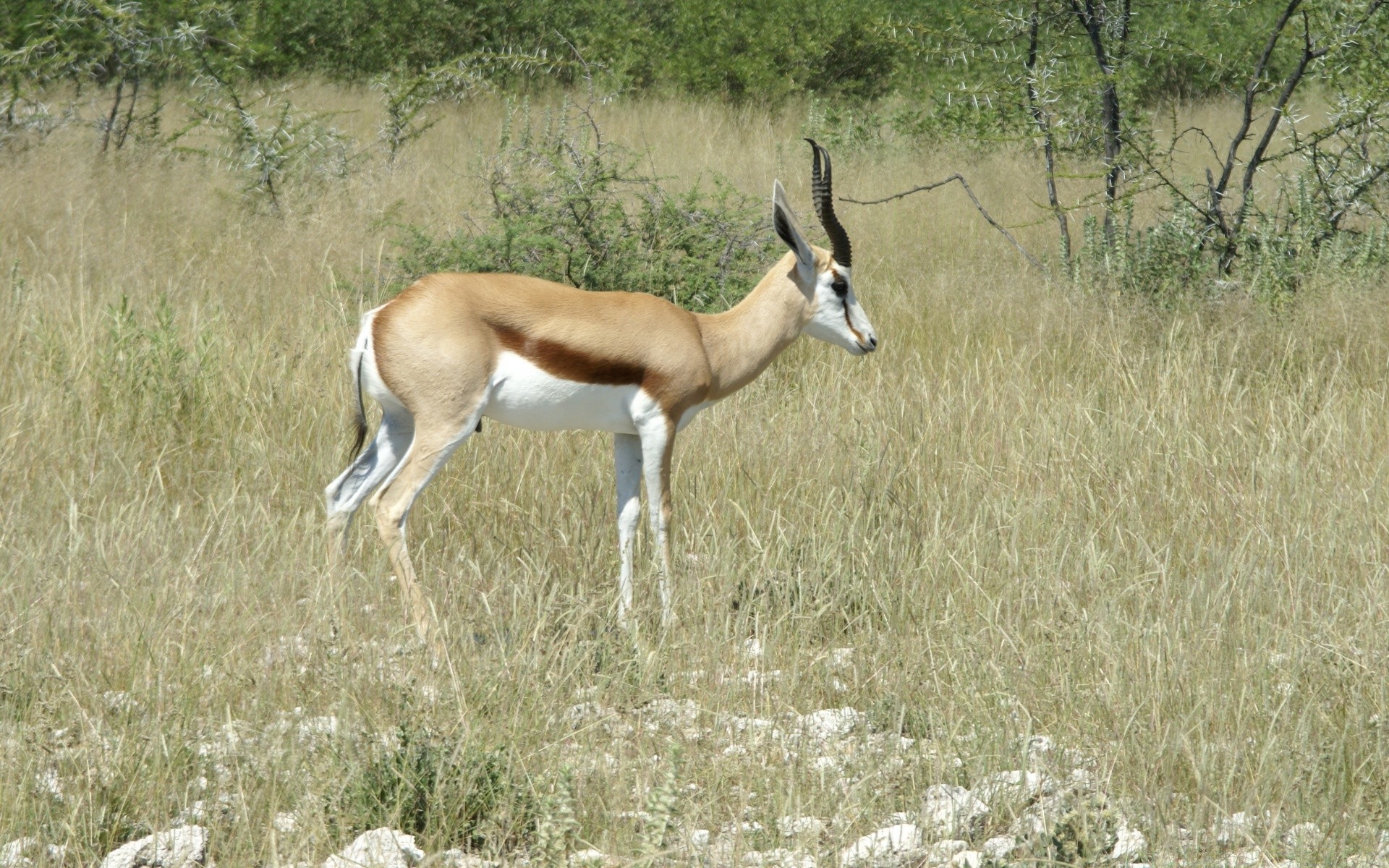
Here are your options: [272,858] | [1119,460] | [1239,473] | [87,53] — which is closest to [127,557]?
[272,858]

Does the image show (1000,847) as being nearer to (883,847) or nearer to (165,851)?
(883,847)

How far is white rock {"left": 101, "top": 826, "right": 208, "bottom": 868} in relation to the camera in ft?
8.30

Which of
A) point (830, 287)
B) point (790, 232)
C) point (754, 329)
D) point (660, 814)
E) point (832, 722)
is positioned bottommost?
point (832, 722)

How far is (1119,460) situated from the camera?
4949mm

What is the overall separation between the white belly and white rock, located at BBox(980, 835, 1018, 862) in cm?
174

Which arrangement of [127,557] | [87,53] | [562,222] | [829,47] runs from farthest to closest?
1. [829,47]
2. [87,53]
3. [562,222]
4. [127,557]

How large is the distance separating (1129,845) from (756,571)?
5.39 feet

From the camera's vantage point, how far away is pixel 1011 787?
9.53 feet

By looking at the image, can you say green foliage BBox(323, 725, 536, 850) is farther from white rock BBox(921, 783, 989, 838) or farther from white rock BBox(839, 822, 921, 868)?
white rock BBox(921, 783, 989, 838)

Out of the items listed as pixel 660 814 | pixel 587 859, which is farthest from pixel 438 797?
pixel 660 814

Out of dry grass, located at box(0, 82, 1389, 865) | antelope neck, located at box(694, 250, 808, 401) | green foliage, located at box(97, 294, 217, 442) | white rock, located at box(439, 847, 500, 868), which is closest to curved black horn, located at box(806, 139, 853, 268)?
antelope neck, located at box(694, 250, 808, 401)

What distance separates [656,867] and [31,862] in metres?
1.15

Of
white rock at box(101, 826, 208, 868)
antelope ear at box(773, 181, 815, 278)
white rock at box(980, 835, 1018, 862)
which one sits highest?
antelope ear at box(773, 181, 815, 278)

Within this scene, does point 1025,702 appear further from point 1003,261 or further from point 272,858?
point 1003,261
